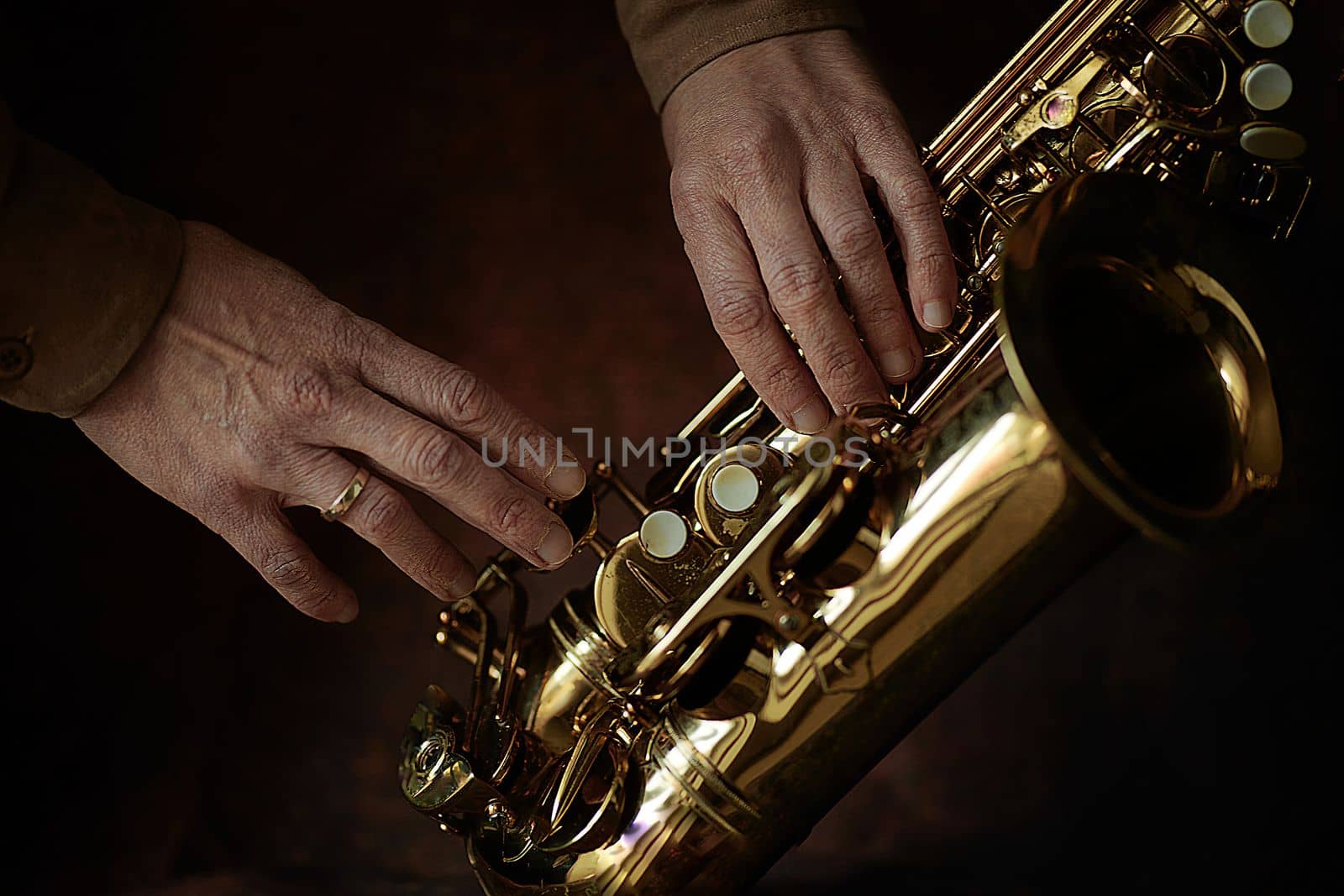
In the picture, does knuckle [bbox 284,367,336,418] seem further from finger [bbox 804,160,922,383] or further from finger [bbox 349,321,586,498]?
finger [bbox 804,160,922,383]

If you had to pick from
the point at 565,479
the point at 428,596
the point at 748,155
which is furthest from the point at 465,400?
the point at 428,596

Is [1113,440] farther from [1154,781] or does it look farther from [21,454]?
[21,454]

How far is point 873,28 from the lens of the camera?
141 centimetres

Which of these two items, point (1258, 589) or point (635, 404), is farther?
point (635, 404)

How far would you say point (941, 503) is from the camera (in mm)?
864

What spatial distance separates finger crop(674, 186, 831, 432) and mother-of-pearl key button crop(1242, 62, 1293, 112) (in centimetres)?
47

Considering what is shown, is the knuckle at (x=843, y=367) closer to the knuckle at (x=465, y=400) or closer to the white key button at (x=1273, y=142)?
the knuckle at (x=465, y=400)

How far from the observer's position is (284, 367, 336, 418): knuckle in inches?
32.9

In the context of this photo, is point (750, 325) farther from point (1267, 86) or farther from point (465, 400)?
point (1267, 86)

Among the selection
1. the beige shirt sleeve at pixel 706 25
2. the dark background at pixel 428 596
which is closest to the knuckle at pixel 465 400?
the beige shirt sleeve at pixel 706 25

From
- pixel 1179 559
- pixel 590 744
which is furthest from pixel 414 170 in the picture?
pixel 1179 559

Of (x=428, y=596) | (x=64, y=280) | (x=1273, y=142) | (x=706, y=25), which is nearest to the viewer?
(x=64, y=280)

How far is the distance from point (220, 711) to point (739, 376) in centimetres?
86

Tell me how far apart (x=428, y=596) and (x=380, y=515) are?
0.65 m
